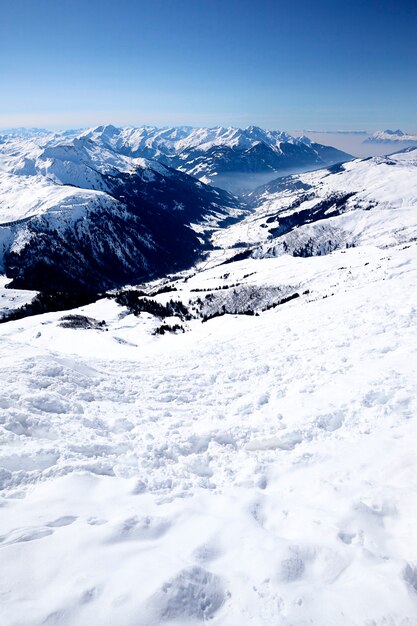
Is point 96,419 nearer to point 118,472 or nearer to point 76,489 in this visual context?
point 118,472

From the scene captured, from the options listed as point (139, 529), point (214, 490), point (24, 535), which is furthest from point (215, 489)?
point (24, 535)

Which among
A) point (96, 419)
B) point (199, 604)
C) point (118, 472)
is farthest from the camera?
point (96, 419)

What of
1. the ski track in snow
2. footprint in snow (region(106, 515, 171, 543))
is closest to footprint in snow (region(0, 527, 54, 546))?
the ski track in snow

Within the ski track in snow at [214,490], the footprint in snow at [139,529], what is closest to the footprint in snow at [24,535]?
the ski track in snow at [214,490]

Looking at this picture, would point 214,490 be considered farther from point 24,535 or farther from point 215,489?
point 24,535

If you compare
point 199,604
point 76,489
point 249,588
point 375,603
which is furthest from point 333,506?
point 76,489

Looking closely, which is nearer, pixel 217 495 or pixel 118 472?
pixel 217 495
